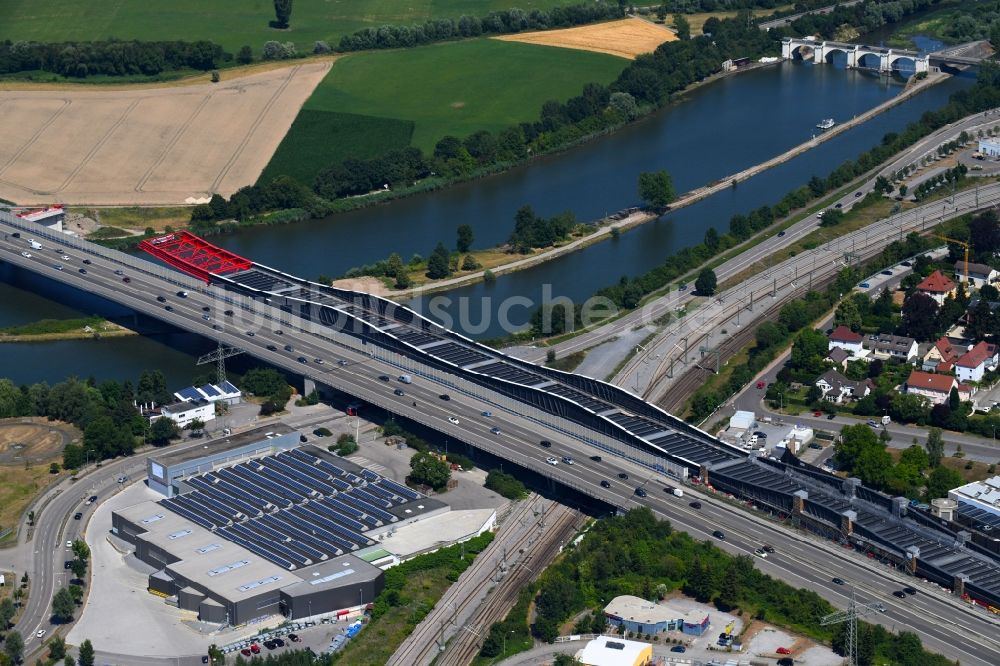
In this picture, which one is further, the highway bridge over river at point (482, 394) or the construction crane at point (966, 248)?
the construction crane at point (966, 248)

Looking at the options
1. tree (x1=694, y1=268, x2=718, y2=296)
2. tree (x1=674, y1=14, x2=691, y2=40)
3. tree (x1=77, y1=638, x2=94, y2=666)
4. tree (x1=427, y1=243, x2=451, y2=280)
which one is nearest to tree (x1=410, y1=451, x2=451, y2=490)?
tree (x1=77, y1=638, x2=94, y2=666)

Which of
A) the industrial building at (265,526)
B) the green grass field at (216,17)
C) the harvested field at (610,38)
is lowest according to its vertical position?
the industrial building at (265,526)

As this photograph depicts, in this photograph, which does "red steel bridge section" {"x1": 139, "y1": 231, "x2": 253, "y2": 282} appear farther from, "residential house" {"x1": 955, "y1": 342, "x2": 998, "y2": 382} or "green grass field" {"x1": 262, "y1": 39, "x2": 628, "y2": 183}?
"residential house" {"x1": 955, "y1": 342, "x2": 998, "y2": 382}

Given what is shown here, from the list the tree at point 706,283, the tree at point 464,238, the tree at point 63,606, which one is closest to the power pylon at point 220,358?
the tree at point 464,238

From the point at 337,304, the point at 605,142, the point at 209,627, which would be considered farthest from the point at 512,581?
the point at 605,142

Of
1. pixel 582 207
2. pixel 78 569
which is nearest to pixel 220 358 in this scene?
pixel 78 569

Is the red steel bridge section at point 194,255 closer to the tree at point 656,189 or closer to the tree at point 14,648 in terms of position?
the tree at point 656,189
